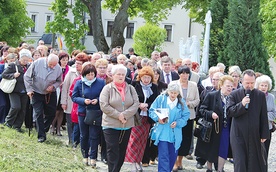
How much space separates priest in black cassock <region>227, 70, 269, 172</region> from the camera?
29.8 feet

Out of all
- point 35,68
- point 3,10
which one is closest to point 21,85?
point 35,68

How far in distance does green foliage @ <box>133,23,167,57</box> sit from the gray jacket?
99.6ft

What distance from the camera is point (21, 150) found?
9789mm

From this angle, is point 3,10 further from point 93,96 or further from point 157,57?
point 93,96

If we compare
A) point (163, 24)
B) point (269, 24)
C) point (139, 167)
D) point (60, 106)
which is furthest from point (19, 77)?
point (163, 24)

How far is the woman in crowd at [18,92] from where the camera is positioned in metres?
12.3

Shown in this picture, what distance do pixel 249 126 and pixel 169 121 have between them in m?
1.40

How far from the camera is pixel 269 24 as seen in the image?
3088 cm

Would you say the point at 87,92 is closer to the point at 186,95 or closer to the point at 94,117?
the point at 94,117

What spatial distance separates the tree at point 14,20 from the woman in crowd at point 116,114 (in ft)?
72.1

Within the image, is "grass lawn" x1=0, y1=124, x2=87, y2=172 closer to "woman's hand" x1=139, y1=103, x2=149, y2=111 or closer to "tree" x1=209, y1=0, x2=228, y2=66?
"woman's hand" x1=139, y1=103, x2=149, y2=111

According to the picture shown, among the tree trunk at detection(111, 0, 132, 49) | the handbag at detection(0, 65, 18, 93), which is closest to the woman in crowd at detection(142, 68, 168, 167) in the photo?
the handbag at detection(0, 65, 18, 93)

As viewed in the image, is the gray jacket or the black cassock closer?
the black cassock

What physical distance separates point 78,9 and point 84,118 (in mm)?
16843
